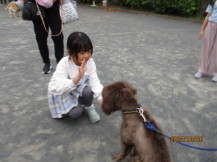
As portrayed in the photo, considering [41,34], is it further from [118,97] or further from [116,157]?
[116,157]

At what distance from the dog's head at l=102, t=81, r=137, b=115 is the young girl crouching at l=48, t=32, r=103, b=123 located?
383 mm

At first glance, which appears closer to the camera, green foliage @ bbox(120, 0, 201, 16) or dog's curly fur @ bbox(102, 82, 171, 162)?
dog's curly fur @ bbox(102, 82, 171, 162)

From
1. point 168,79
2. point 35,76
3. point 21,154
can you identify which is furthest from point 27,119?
point 168,79

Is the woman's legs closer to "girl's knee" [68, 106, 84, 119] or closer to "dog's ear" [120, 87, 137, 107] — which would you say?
"girl's knee" [68, 106, 84, 119]

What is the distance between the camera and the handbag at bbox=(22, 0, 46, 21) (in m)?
2.96

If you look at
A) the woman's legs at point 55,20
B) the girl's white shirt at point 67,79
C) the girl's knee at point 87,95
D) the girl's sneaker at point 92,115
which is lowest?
the girl's sneaker at point 92,115

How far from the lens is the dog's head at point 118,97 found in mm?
1858

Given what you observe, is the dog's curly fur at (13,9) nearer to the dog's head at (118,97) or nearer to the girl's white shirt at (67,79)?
the girl's white shirt at (67,79)

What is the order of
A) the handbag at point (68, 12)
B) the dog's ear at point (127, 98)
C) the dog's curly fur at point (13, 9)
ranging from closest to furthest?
1. the dog's ear at point (127, 98)
2. the handbag at point (68, 12)
3. the dog's curly fur at point (13, 9)

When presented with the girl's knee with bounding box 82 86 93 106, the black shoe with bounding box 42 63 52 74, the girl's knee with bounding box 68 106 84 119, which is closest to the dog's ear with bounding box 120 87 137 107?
the girl's knee with bounding box 82 86 93 106

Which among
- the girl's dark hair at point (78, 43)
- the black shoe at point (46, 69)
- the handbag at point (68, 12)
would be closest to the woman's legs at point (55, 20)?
the black shoe at point (46, 69)

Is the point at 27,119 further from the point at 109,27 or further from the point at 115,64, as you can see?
the point at 109,27

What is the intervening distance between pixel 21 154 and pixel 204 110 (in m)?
2.49
